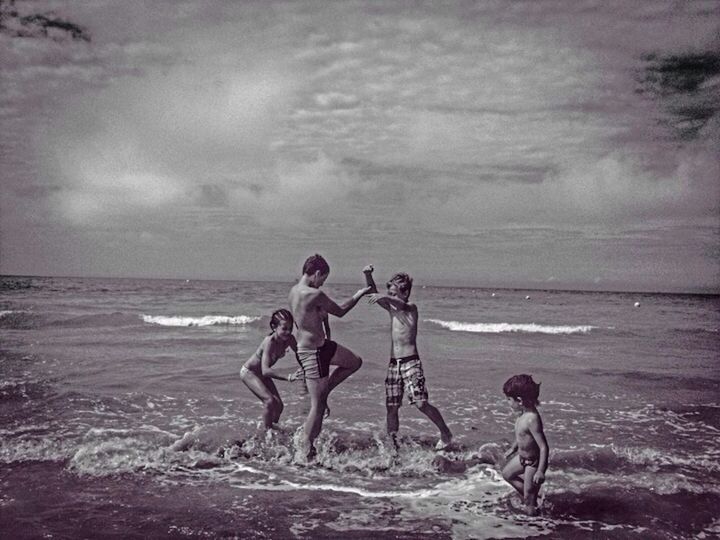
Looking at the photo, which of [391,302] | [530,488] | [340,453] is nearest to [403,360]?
[391,302]

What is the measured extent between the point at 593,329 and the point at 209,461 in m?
24.5

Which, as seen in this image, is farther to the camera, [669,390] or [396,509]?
[669,390]

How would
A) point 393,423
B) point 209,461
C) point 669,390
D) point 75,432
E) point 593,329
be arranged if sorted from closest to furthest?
1. point 209,461
2. point 393,423
3. point 75,432
4. point 669,390
5. point 593,329

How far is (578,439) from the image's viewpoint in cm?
780

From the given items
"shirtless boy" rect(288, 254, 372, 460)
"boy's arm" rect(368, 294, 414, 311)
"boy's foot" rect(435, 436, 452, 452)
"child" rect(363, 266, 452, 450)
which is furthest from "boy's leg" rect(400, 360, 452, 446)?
"shirtless boy" rect(288, 254, 372, 460)

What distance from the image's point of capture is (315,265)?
6348 millimetres

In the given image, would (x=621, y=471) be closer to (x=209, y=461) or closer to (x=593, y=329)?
(x=209, y=461)

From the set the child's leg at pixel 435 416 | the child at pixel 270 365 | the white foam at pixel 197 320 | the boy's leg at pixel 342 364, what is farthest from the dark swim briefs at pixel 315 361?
the white foam at pixel 197 320

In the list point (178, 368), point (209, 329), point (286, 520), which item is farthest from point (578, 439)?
point (209, 329)

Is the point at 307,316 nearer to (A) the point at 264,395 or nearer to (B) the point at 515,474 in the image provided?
(A) the point at 264,395

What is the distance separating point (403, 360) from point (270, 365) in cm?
186

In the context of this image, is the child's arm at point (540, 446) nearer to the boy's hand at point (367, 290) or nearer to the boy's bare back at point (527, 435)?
the boy's bare back at point (527, 435)

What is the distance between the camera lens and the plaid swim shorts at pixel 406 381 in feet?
21.5

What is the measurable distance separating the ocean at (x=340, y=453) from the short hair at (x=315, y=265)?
2.33 metres
